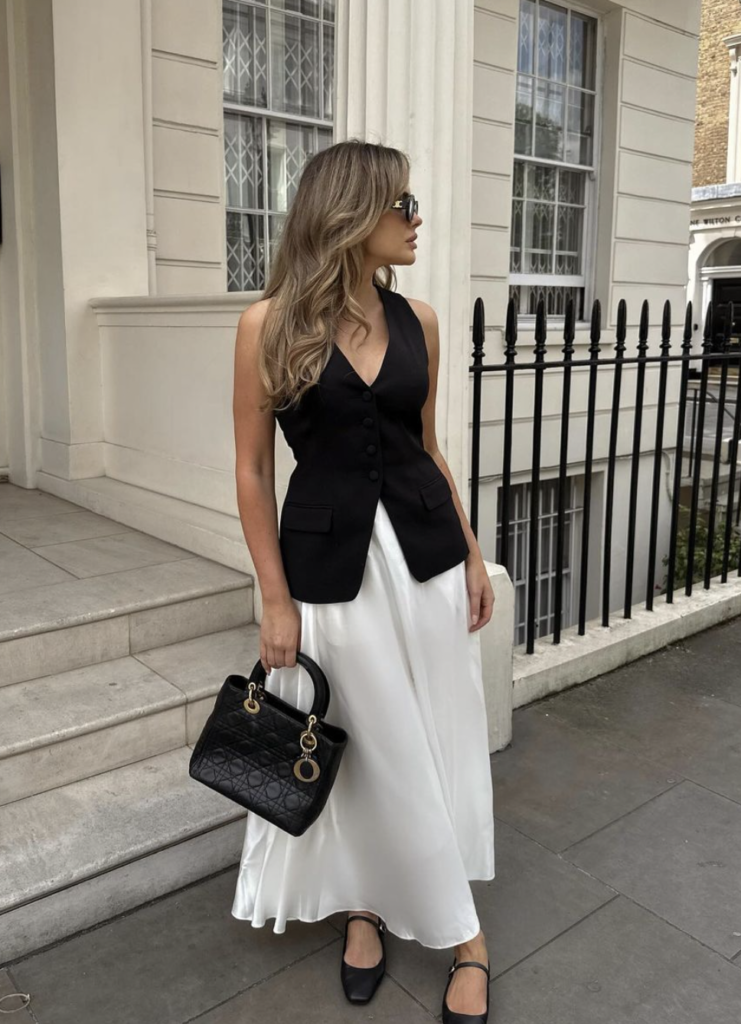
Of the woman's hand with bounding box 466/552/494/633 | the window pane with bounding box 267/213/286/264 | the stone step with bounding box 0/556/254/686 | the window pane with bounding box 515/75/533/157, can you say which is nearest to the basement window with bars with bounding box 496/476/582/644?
the window pane with bounding box 515/75/533/157

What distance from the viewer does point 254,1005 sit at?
2221mm

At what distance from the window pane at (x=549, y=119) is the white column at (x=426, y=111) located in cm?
586

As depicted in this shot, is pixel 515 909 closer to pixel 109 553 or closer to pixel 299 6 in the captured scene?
pixel 109 553

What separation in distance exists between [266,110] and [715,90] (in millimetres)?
22884

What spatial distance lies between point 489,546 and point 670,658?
13.2ft

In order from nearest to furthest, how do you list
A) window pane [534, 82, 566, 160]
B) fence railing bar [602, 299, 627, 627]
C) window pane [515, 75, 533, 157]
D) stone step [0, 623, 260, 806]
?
1. stone step [0, 623, 260, 806]
2. fence railing bar [602, 299, 627, 627]
3. window pane [515, 75, 533, 157]
4. window pane [534, 82, 566, 160]

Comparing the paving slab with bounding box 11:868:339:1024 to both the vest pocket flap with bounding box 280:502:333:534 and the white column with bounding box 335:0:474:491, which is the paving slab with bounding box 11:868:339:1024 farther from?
the white column with bounding box 335:0:474:491

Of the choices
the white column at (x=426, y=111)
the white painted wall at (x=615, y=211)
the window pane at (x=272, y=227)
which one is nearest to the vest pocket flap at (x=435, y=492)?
the white column at (x=426, y=111)

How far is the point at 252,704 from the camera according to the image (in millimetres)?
2041

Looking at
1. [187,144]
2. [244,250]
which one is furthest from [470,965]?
[244,250]

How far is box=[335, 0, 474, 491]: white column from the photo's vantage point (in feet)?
9.81

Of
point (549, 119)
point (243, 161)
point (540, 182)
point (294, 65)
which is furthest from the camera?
point (540, 182)

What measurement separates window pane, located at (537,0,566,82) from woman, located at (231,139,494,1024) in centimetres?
733

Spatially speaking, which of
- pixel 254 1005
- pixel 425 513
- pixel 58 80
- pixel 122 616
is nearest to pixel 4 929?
pixel 254 1005
